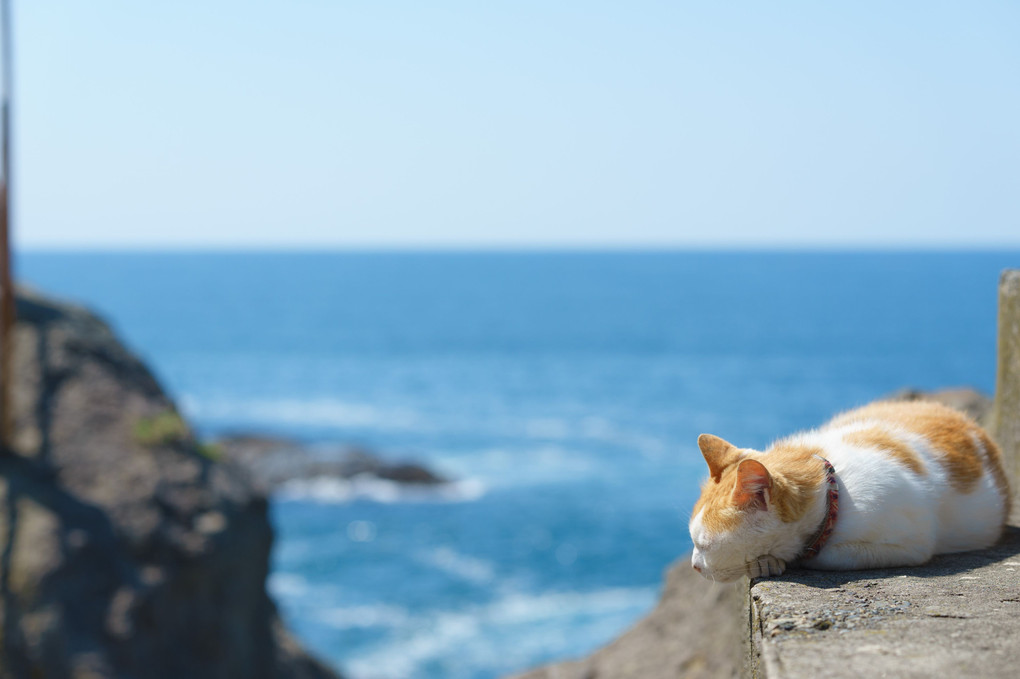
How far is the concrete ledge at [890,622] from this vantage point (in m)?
2.44

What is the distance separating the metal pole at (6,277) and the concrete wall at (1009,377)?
9048 millimetres

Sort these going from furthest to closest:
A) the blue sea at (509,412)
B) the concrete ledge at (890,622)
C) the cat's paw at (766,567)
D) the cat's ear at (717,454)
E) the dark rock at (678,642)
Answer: the blue sea at (509,412), the dark rock at (678,642), the cat's ear at (717,454), the cat's paw at (766,567), the concrete ledge at (890,622)

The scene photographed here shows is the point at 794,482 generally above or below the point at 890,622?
above

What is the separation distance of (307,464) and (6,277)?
80.6 feet

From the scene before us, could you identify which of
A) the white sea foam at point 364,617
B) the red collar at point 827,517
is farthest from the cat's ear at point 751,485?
the white sea foam at point 364,617

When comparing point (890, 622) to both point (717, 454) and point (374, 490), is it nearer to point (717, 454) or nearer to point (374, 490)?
point (717, 454)

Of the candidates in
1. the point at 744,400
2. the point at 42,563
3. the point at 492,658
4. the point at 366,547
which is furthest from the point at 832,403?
the point at 42,563

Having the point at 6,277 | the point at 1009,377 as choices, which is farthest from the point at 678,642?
the point at 6,277

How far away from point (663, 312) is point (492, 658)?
7787 centimetres

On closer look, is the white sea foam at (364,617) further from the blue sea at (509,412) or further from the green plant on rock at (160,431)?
the green plant on rock at (160,431)

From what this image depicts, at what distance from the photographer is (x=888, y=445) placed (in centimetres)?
345

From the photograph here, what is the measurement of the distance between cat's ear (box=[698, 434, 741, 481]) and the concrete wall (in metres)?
2.39

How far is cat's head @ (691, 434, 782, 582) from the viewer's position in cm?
305

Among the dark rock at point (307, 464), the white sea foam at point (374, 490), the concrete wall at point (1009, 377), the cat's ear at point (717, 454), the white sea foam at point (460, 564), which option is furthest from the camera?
the dark rock at point (307, 464)
